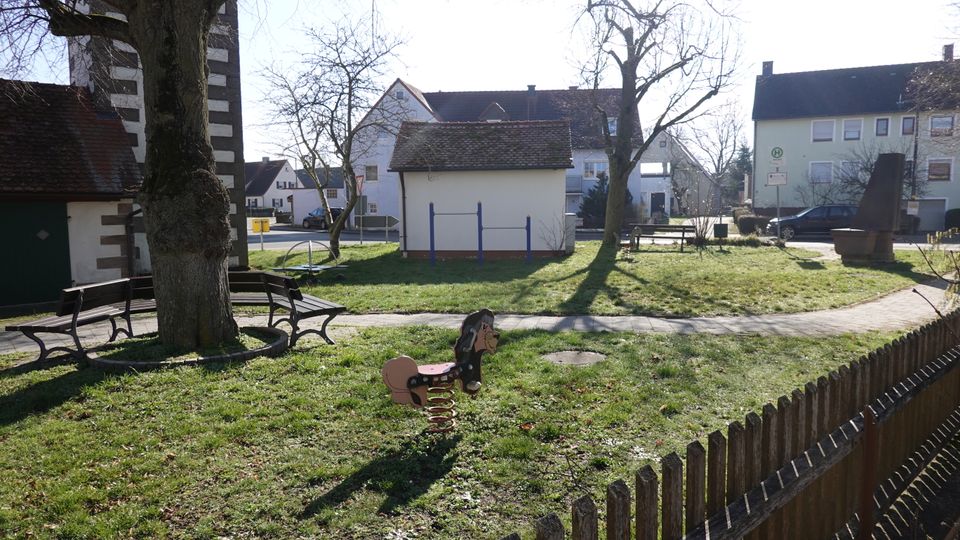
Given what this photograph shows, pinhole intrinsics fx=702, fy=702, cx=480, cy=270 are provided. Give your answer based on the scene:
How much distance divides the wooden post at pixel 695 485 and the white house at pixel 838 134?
1777 inches

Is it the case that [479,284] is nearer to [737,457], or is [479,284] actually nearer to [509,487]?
[509,487]

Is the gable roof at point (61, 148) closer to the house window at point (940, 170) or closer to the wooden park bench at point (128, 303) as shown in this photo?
the wooden park bench at point (128, 303)

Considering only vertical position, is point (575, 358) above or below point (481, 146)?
below

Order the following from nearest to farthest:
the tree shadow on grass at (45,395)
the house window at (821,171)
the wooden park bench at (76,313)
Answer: the tree shadow on grass at (45,395) → the wooden park bench at (76,313) → the house window at (821,171)

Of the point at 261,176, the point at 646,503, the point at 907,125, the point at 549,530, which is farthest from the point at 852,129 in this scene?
the point at 261,176

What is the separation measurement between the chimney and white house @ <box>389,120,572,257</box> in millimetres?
28446

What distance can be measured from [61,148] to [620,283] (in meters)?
12.1

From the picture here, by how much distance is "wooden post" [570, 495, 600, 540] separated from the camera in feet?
7.67

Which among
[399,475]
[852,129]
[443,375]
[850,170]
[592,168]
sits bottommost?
[399,475]

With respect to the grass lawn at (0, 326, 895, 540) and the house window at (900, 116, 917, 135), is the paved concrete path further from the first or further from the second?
the house window at (900, 116, 917, 135)

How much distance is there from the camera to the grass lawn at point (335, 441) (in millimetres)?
4355

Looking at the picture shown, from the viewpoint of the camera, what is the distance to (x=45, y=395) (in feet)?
22.1

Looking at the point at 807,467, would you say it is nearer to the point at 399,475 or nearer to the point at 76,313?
the point at 399,475

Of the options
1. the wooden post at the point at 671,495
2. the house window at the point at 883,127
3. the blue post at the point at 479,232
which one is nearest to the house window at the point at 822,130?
the house window at the point at 883,127
